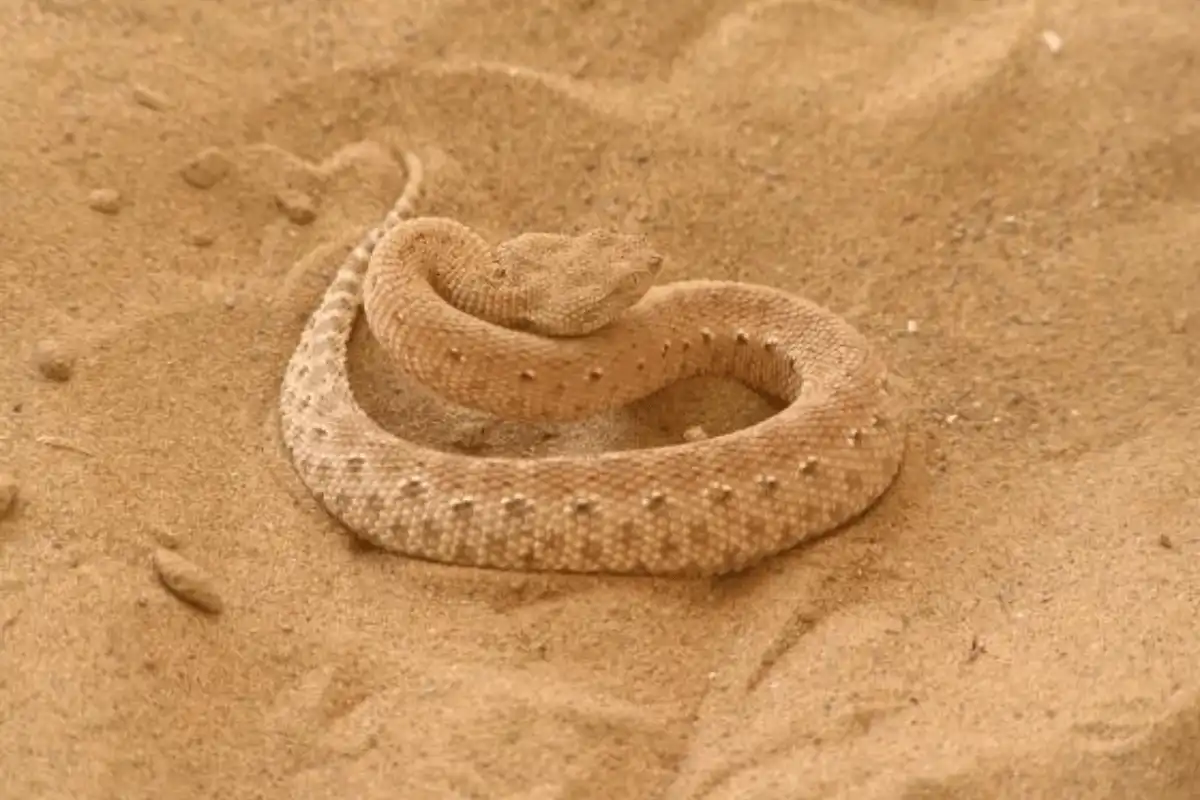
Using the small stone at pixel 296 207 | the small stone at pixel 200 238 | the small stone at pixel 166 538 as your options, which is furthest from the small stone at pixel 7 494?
the small stone at pixel 296 207

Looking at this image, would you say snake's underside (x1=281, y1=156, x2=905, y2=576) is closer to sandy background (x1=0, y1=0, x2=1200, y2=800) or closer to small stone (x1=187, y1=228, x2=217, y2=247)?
sandy background (x1=0, y1=0, x2=1200, y2=800)

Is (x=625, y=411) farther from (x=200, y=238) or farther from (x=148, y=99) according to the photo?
(x=148, y=99)

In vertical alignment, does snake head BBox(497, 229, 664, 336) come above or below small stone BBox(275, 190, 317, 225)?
above

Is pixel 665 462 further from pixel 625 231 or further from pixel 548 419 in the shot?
pixel 625 231

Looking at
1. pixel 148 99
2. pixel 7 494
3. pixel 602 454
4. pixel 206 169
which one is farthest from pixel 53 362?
pixel 602 454

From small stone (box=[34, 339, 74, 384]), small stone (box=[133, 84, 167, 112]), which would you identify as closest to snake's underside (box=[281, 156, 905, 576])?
small stone (box=[34, 339, 74, 384])

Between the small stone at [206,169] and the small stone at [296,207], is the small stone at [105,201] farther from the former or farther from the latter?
the small stone at [296,207]

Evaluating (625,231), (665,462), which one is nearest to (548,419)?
(665,462)
